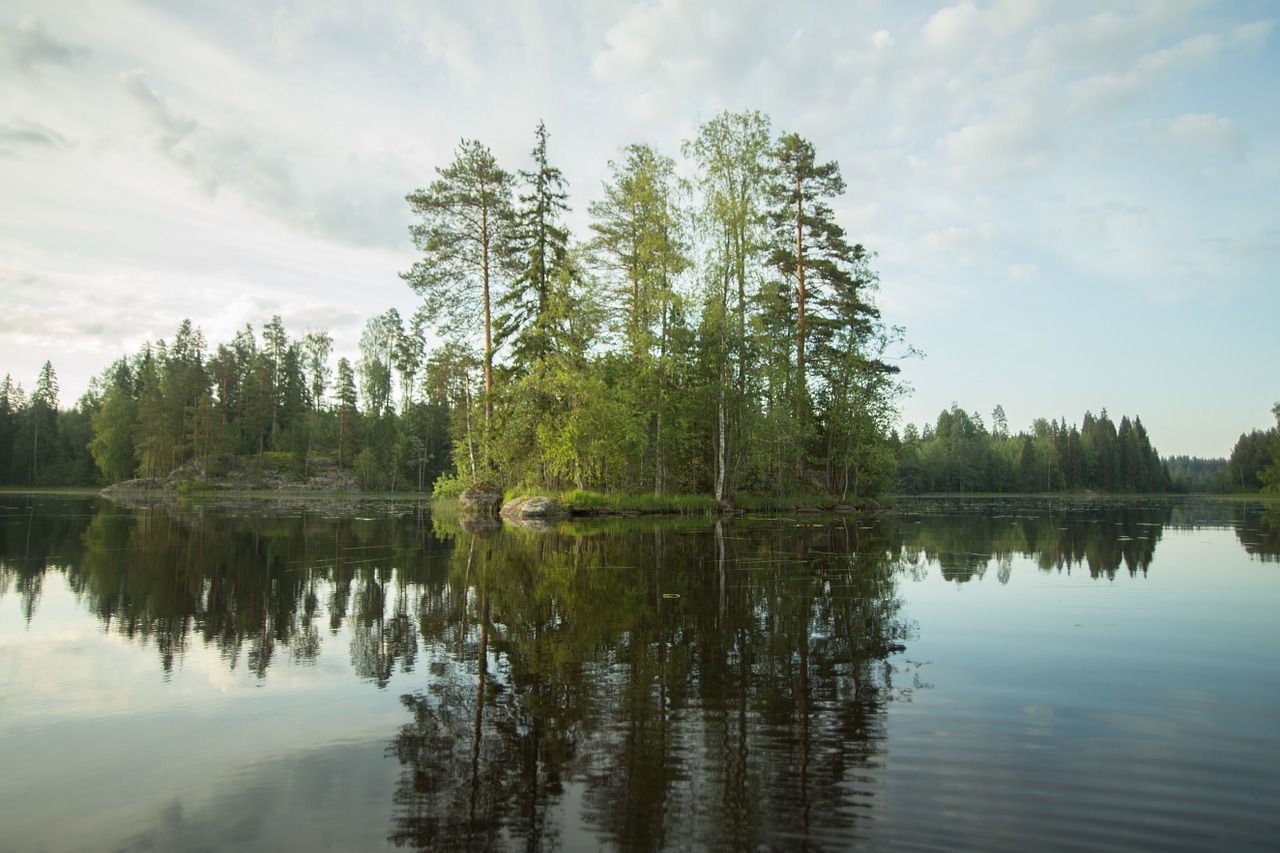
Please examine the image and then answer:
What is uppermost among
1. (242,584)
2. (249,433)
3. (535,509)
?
(249,433)

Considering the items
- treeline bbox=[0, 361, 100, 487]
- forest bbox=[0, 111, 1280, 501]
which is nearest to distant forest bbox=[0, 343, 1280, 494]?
treeline bbox=[0, 361, 100, 487]

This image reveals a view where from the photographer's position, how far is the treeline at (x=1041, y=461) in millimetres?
112188

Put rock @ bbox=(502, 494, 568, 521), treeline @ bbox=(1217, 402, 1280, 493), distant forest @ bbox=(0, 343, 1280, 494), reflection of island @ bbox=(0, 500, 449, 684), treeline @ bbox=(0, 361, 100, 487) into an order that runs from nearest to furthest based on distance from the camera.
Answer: reflection of island @ bbox=(0, 500, 449, 684) < rock @ bbox=(502, 494, 568, 521) < distant forest @ bbox=(0, 343, 1280, 494) < treeline @ bbox=(0, 361, 100, 487) < treeline @ bbox=(1217, 402, 1280, 493)

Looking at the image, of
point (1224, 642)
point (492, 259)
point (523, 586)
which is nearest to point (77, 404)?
point (492, 259)

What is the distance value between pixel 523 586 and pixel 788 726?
5.91 metres

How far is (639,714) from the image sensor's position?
450 cm

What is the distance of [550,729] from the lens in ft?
13.9

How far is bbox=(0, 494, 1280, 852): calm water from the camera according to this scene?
3150mm

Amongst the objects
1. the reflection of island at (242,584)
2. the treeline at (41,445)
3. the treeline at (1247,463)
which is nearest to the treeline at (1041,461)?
the treeline at (1247,463)

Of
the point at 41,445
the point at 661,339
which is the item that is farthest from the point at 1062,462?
the point at 41,445

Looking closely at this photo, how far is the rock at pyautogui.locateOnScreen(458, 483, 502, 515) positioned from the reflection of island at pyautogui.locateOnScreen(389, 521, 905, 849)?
21.5 metres

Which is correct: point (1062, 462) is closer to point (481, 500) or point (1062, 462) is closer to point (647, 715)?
point (481, 500)

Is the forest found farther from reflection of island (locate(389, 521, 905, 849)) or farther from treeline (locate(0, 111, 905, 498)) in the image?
reflection of island (locate(389, 521, 905, 849))

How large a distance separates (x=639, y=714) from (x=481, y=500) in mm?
27316
